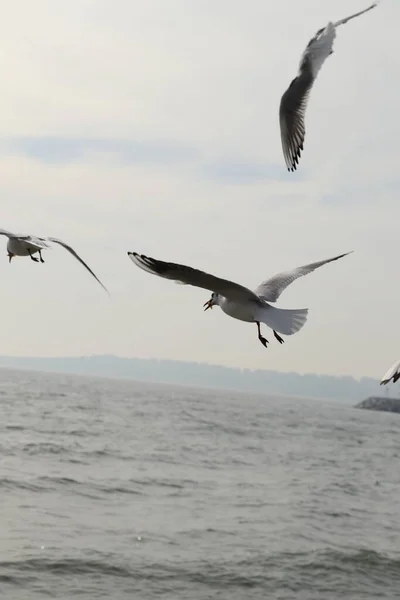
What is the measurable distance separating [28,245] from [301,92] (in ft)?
10.2

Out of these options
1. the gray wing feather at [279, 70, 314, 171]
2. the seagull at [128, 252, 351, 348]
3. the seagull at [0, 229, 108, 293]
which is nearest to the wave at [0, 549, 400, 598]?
the seagull at [0, 229, 108, 293]

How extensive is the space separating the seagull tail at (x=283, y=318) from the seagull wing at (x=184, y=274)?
0.39 m

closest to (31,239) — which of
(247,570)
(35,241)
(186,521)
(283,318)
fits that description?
(35,241)

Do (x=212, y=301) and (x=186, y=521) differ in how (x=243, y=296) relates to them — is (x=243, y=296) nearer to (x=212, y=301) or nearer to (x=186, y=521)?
(x=212, y=301)

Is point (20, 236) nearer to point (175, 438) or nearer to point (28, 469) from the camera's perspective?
point (28, 469)

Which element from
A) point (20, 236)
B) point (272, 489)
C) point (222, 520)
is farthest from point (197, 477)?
point (20, 236)

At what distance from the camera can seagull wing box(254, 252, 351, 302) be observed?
853 centimetres

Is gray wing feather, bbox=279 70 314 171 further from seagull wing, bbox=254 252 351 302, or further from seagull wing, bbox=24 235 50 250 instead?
seagull wing, bbox=24 235 50 250

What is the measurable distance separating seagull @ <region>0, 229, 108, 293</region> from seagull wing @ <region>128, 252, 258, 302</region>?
2163 mm

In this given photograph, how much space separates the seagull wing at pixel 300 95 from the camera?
8.98 metres

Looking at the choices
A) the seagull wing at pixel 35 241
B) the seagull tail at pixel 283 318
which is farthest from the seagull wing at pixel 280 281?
the seagull wing at pixel 35 241

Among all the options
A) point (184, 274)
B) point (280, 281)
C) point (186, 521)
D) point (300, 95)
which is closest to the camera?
point (184, 274)

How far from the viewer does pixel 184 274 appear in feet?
21.0

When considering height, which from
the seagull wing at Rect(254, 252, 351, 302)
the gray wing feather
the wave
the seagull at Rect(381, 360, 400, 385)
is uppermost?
the gray wing feather
